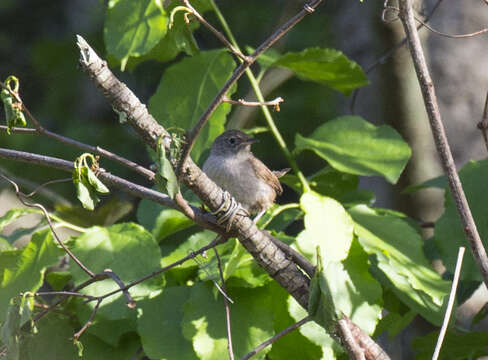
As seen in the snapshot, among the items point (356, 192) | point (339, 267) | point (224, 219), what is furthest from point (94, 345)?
point (356, 192)

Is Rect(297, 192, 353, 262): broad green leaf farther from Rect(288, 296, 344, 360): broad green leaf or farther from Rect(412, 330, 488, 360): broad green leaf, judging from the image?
Rect(412, 330, 488, 360): broad green leaf

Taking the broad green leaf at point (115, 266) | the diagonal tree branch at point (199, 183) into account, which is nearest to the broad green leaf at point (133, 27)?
the broad green leaf at point (115, 266)

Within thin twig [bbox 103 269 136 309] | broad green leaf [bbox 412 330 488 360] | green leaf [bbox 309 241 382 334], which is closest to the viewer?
thin twig [bbox 103 269 136 309]

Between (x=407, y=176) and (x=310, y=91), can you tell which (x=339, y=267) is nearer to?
(x=407, y=176)

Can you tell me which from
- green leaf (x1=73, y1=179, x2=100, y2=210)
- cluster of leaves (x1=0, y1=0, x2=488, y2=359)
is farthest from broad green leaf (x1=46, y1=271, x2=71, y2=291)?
green leaf (x1=73, y1=179, x2=100, y2=210)

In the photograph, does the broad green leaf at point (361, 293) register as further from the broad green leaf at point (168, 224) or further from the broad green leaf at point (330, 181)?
the broad green leaf at point (168, 224)

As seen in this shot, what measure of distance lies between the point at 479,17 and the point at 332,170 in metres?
1.45

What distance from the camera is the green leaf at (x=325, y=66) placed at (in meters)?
2.89

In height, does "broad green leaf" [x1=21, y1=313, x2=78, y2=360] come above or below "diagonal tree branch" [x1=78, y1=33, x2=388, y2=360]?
below

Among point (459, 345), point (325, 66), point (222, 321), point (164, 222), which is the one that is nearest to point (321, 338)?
point (222, 321)

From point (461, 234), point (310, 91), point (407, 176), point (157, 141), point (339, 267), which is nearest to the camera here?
point (157, 141)

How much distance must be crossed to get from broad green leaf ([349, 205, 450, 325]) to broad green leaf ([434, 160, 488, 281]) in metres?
0.13

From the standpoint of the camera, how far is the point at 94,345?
97.2 inches

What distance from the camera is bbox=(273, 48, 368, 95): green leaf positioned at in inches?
114
